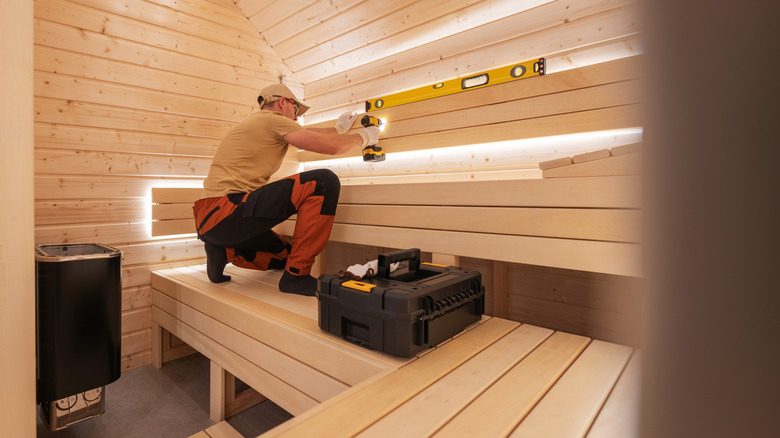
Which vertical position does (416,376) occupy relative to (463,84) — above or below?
below

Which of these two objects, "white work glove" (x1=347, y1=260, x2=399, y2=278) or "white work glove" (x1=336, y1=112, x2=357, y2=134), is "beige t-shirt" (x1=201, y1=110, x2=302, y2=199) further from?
"white work glove" (x1=347, y1=260, x2=399, y2=278)

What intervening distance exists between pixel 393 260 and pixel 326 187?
0.69 metres

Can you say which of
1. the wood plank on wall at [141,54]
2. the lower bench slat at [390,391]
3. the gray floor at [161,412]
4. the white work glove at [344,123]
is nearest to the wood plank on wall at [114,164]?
the wood plank on wall at [141,54]

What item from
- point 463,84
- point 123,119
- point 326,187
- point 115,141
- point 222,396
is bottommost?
point 222,396

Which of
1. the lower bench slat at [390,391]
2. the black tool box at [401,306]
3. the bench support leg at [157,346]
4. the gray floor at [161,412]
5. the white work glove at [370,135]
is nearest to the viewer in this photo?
the lower bench slat at [390,391]

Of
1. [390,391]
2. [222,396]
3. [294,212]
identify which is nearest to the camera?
[390,391]

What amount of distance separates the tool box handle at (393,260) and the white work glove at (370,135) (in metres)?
1.34

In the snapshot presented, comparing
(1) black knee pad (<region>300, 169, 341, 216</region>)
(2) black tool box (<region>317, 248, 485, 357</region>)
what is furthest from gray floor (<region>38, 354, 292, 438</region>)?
(1) black knee pad (<region>300, 169, 341, 216</region>)

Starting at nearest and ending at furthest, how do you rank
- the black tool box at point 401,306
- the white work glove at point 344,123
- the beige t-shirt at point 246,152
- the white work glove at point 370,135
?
the black tool box at point 401,306 < the beige t-shirt at point 246,152 < the white work glove at point 370,135 < the white work glove at point 344,123

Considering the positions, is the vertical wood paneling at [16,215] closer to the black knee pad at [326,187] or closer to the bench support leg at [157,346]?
the black knee pad at [326,187]

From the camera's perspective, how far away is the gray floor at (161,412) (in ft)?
5.93

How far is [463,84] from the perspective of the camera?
2.37 meters

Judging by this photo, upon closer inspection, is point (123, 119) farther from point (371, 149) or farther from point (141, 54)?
point (371, 149)

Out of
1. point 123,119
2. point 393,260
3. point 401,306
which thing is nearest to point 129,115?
point 123,119
